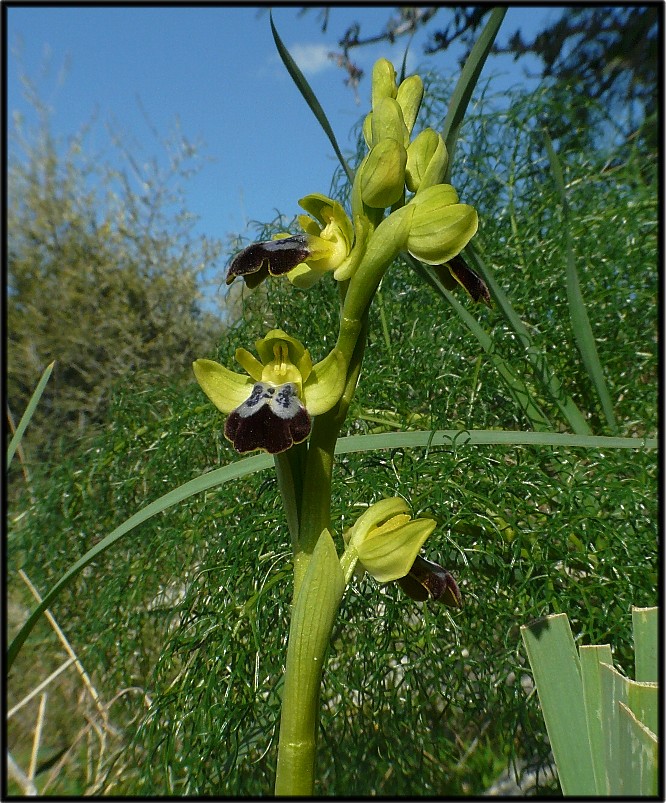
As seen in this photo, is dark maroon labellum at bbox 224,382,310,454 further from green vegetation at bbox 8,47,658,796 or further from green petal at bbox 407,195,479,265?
green vegetation at bbox 8,47,658,796

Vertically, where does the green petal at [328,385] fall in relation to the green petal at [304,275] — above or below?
below

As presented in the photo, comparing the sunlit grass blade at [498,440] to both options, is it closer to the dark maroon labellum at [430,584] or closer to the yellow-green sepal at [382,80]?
the dark maroon labellum at [430,584]

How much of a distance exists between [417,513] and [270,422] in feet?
0.80

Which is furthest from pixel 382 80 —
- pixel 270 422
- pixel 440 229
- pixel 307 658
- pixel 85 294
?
pixel 85 294

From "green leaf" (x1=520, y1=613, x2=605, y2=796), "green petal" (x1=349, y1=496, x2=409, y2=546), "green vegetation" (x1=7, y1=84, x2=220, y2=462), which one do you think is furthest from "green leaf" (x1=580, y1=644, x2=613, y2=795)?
"green vegetation" (x1=7, y1=84, x2=220, y2=462)

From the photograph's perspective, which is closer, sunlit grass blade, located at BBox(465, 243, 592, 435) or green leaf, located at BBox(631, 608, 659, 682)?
Answer: green leaf, located at BBox(631, 608, 659, 682)

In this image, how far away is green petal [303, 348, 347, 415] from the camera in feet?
1.08

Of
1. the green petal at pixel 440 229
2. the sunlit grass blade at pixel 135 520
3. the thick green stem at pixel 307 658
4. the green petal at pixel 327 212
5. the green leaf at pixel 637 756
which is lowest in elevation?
the green leaf at pixel 637 756

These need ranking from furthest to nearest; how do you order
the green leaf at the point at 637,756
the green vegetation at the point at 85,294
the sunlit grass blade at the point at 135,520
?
the green vegetation at the point at 85,294, the sunlit grass blade at the point at 135,520, the green leaf at the point at 637,756

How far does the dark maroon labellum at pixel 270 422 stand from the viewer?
30 centimetres

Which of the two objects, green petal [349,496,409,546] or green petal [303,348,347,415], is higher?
green petal [303,348,347,415]

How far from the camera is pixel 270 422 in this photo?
308 mm

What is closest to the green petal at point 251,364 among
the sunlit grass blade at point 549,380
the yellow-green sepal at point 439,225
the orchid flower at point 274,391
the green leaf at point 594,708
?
the orchid flower at point 274,391

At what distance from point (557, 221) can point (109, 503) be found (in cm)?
66
